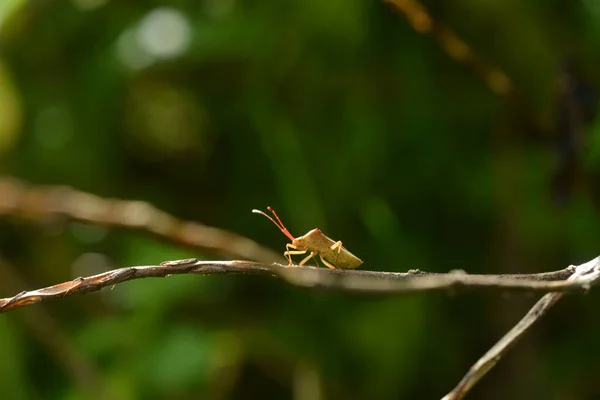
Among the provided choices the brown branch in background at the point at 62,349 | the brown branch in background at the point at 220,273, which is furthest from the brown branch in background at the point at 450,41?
the brown branch in background at the point at 62,349

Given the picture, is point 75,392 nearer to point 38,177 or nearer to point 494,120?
→ point 38,177

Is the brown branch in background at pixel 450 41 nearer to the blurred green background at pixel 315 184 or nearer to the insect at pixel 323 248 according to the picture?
the blurred green background at pixel 315 184

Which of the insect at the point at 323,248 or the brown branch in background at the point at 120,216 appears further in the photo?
the insect at the point at 323,248

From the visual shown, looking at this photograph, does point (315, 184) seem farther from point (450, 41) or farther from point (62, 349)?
point (62, 349)

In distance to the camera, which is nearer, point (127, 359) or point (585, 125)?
point (585, 125)

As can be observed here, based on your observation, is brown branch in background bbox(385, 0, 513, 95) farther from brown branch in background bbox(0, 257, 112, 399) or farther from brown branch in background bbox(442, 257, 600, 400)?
brown branch in background bbox(0, 257, 112, 399)

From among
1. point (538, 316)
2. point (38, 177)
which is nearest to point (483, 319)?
point (538, 316)

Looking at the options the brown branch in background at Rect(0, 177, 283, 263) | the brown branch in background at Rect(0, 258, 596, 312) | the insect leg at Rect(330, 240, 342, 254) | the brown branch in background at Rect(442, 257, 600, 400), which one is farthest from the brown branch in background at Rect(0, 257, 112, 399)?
the brown branch in background at Rect(442, 257, 600, 400)
